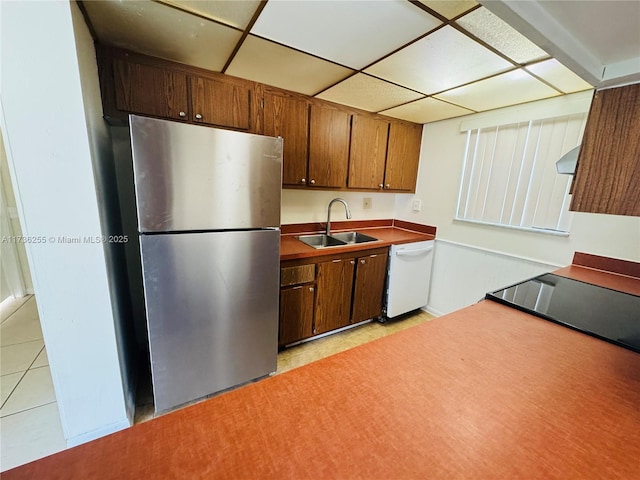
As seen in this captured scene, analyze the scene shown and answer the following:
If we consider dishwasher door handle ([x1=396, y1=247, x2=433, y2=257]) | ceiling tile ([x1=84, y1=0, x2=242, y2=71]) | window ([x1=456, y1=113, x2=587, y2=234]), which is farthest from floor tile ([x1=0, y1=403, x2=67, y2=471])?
window ([x1=456, y1=113, x2=587, y2=234])

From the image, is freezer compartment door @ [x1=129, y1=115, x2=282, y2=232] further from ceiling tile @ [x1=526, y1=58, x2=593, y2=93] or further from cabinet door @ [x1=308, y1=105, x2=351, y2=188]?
ceiling tile @ [x1=526, y1=58, x2=593, y2=93]

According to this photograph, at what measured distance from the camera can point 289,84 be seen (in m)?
1.88

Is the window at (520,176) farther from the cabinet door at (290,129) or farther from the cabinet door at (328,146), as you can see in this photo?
the cabinet door at (290,129)

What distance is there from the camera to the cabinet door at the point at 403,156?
267 cm

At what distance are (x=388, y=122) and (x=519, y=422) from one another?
257 centimetres

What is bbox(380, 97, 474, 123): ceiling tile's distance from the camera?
2170 mm

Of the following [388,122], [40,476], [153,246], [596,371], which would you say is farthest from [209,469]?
[388,122]

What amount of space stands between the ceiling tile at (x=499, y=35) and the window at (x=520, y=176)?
858mm

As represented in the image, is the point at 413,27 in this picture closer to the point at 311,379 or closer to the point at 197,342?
the point at 311,379

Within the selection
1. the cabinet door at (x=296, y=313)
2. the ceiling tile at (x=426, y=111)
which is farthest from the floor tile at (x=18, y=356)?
the ceiling tile at (x=426, y=111)

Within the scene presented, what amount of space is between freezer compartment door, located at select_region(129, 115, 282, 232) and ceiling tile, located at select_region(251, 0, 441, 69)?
20.0 inches

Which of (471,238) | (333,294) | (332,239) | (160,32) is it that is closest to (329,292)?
(333,294)

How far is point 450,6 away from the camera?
102 centimetres

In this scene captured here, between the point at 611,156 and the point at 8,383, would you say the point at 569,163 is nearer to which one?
the point at 611,156
